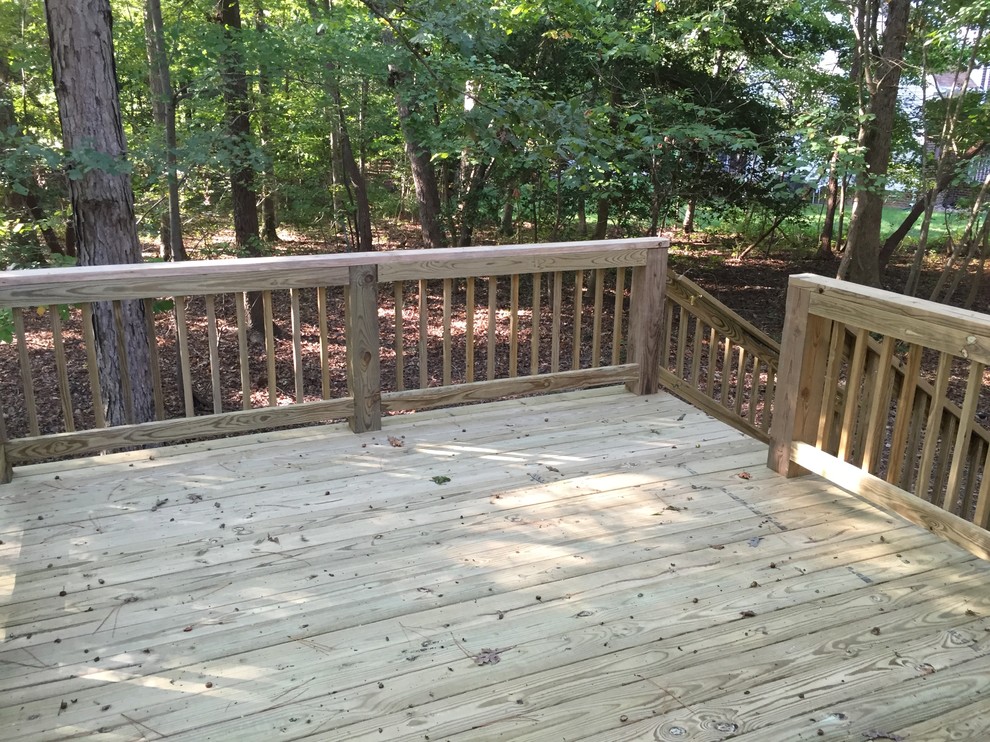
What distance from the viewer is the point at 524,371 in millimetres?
8656

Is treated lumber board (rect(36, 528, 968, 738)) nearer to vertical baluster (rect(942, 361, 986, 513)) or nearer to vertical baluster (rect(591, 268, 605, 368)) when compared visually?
vertical baluster (rect(942, 361, 986, 513))

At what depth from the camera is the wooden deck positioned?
6.24 ft

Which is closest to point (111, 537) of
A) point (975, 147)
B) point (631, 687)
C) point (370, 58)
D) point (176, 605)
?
point (176, 605)

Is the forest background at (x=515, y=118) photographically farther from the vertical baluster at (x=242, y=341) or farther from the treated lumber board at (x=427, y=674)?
the treated lumber board at (x=427, y=674)

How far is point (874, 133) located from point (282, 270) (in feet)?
23.5

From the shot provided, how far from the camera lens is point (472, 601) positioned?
2.37 meters

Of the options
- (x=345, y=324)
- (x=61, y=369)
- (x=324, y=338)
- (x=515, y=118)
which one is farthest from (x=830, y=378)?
(x=61, y=369)

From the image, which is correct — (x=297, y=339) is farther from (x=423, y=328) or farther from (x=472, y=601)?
(x=472, y=601)

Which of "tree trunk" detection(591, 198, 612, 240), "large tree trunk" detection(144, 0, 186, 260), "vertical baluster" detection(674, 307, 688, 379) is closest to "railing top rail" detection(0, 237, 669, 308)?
"vertical baluster" detection(674, 307, 688, 379)

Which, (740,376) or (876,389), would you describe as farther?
(740,376)

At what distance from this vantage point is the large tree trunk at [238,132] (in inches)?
259

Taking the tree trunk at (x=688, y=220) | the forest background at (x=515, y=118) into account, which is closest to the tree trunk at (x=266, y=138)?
the forest background at (x=515, y=118)

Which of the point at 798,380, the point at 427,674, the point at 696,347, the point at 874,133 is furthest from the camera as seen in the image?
the point at 874,133

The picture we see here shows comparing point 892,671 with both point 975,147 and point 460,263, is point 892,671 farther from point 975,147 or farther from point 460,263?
point 975,147
